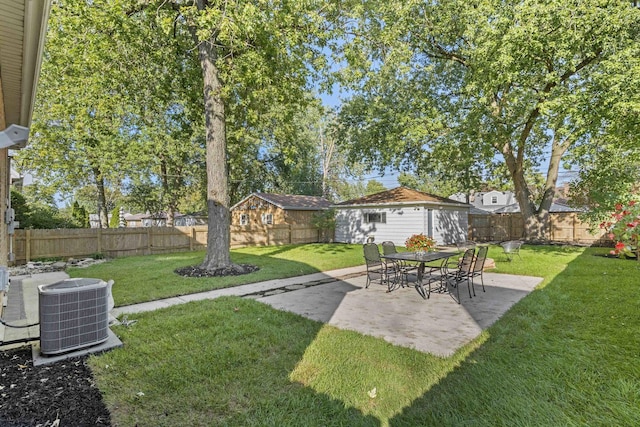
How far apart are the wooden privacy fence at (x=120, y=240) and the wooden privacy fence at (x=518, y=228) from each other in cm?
1385

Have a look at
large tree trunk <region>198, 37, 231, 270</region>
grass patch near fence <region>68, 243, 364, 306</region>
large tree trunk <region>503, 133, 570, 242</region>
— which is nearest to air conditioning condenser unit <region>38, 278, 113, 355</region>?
grass patch near fence <region>68, 243, 364, 306</region>

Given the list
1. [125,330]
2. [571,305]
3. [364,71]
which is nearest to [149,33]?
[364,71]

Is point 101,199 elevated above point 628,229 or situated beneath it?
elevated above

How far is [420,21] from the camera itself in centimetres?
1326

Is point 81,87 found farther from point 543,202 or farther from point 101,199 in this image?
point 543,202

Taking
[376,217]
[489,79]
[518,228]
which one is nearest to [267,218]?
[376,217]

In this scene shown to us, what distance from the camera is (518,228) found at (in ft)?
71.4

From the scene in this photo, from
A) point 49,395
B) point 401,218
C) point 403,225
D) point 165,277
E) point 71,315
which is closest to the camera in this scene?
point 49,395

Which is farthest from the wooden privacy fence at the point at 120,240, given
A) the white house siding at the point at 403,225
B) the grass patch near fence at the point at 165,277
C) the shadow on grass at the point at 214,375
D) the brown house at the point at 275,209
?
the shadow on grass at the point at 214,375

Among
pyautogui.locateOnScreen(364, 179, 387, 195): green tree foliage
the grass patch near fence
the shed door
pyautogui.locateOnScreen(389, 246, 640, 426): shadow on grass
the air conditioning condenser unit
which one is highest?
pyautogui.locateOnScreen(364, 179, 387, 195): green tree foliage

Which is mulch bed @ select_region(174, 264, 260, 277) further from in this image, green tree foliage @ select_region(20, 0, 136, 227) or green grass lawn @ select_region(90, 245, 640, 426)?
green tree foliage @ select_region(20, 0, 136, 227)

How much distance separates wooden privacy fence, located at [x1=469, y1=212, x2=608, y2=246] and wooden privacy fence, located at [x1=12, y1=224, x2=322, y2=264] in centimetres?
1385

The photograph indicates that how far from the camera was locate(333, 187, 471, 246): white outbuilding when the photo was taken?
58.6 feet

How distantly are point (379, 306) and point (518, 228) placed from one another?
66.4 feet
